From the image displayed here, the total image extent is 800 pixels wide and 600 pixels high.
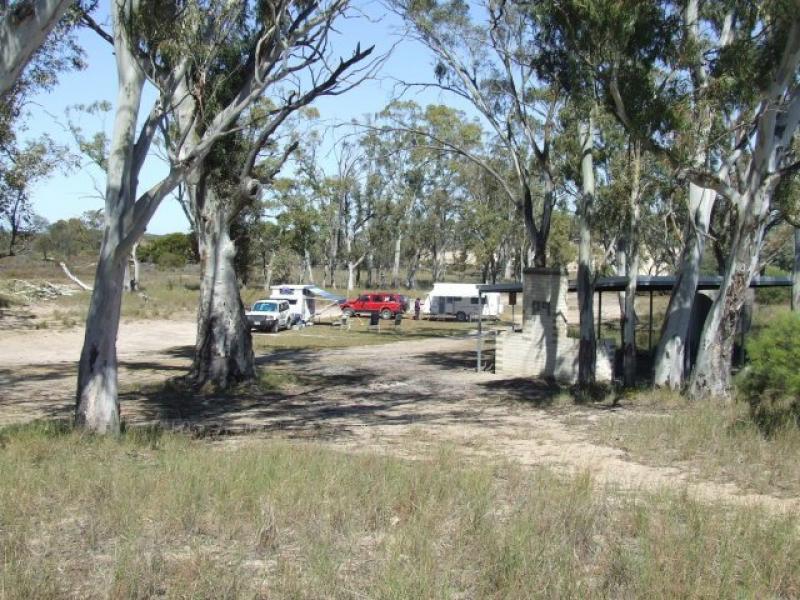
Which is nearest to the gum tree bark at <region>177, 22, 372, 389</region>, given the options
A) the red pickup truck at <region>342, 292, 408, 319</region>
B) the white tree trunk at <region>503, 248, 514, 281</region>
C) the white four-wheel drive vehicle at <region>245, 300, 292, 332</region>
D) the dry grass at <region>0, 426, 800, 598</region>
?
the dry grass at <region>0, 426, 800, 598</region>

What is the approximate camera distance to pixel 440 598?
5.02 meters

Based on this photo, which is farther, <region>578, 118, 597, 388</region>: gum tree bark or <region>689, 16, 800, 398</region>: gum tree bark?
<region>578, 118, 597, 388</region>: gum tree bark

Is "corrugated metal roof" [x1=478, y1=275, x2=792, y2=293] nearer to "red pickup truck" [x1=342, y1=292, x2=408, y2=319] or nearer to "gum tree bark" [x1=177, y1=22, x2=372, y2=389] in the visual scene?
"gum tree bark" [x1=177, y1=22, x2=372, y2=389]

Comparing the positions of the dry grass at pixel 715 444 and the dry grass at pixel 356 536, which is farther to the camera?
the dry grass at pixel 715 444

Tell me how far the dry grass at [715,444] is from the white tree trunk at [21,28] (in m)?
8.50

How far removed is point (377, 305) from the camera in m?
54.5

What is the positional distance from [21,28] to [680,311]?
14740 mm

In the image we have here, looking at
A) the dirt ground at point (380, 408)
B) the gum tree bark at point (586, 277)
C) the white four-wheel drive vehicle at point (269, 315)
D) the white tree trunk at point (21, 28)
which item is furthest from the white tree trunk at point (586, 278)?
the white four-wheel drive vehicle at point (269, 315)

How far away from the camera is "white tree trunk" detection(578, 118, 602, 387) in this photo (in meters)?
20.4

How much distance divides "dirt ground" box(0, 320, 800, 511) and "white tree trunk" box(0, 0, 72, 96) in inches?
232

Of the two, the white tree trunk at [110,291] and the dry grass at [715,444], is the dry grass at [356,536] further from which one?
the white tree trunk at [110,291]

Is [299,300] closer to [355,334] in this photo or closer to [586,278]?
[355,334]

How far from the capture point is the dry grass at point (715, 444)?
959 centimetres

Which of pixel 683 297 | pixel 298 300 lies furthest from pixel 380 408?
pixel 298 300
